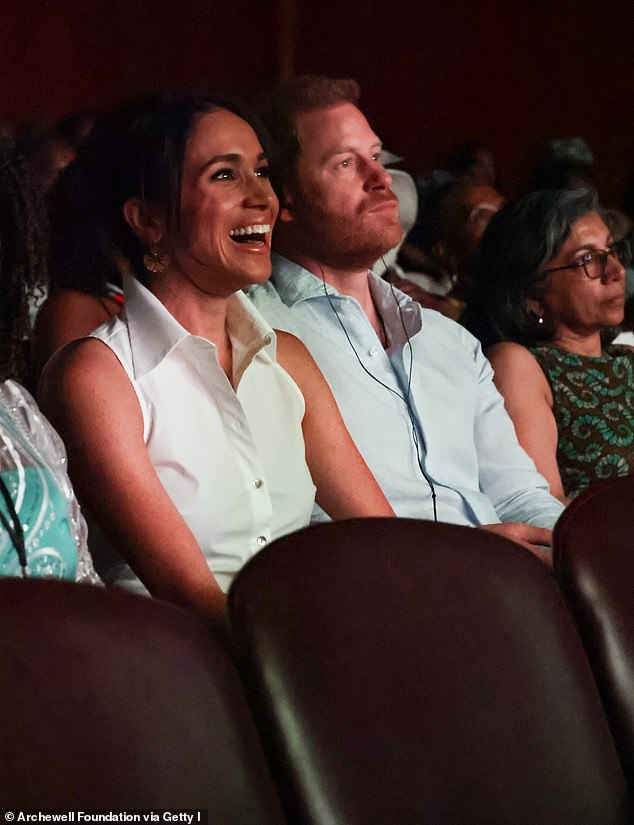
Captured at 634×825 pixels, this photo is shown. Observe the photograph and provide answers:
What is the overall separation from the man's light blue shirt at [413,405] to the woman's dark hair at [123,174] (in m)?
0.34

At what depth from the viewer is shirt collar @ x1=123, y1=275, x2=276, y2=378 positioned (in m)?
1.73

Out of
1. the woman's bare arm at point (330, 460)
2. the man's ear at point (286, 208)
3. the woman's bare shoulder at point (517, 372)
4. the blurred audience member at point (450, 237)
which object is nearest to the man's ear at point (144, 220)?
the woman's bare arm at point (330, 460)

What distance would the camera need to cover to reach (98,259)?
6.40 ft

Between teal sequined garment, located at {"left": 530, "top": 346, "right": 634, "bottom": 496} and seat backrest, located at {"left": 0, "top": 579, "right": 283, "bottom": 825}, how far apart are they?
1.76 meters

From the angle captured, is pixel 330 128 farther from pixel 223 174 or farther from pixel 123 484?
pixel 123 484

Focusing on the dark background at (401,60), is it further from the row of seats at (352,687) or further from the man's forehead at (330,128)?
the row of seats at (352,687)

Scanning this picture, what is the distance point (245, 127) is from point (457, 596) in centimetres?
105

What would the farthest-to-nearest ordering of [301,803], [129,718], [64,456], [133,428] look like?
[133,428] < [64,456] < [301,803] < [129,718]

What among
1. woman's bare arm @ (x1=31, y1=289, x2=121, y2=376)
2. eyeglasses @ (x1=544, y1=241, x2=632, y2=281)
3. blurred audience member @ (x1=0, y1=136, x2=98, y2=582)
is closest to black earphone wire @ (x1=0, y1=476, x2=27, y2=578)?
blurred audience member @ (x1=0, y1=136, x2=98, y2=582)

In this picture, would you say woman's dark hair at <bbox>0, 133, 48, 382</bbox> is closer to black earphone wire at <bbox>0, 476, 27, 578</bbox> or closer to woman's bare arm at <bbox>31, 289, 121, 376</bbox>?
black earphone wire at <bbox>0, 476, 27, 578</bbox>

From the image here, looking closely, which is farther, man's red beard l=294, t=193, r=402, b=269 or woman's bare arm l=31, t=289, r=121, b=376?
man's red beard l=294, t=193, r=402, b=269

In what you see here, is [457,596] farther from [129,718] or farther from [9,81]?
[9,81]

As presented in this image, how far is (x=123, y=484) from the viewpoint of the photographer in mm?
1601

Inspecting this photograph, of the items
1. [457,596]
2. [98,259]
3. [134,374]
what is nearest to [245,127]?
[98,259]
